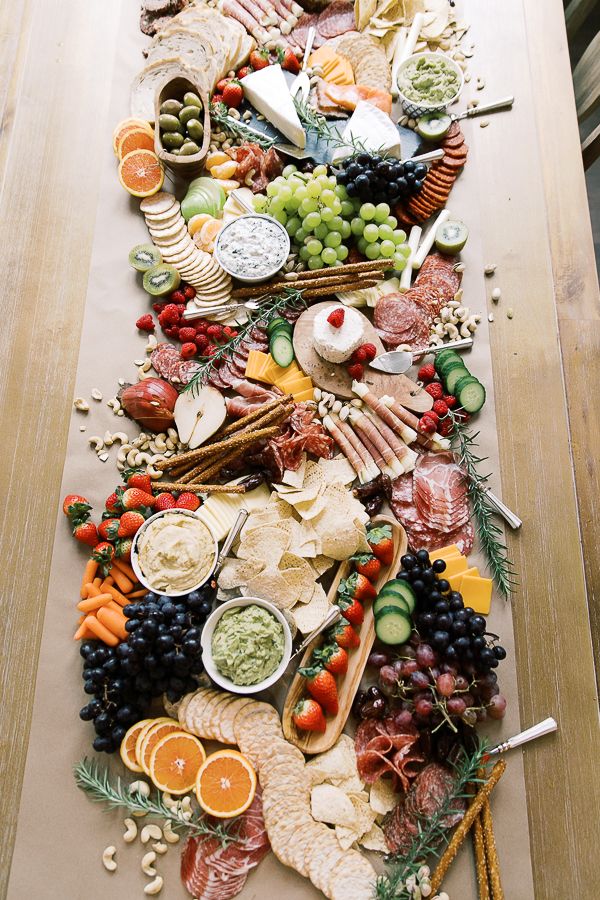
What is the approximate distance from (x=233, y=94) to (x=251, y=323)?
0.87 metres

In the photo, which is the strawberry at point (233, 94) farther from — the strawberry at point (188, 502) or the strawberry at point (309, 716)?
the strawberry at point (309, 716)

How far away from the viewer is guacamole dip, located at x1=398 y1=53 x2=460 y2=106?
2379mm

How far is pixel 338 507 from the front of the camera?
2029 mm

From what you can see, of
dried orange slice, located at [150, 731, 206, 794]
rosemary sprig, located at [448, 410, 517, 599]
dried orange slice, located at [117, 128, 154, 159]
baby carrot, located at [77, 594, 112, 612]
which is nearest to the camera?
dried orange slice, located at [150, 731, 206, 794]

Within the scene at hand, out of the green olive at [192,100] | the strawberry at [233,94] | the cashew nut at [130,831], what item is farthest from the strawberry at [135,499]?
the strawberry at [233,94]

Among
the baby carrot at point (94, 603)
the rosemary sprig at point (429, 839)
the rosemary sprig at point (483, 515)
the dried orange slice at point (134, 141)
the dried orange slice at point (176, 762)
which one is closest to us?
the rosemary sprig at point (429, 839)

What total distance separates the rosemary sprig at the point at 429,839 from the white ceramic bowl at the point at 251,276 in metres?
1.54

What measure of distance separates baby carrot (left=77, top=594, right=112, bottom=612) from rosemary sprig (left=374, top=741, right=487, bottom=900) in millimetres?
1032

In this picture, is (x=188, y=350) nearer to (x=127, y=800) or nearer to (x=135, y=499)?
(x=135, y=499)

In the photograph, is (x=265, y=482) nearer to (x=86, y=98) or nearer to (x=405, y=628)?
(x=405, y=628)

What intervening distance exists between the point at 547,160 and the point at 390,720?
6.70ft

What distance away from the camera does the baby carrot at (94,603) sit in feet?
6.28

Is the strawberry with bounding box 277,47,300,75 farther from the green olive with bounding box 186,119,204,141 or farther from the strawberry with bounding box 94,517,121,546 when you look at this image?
the strawberry with bounding box 94,517,121,546

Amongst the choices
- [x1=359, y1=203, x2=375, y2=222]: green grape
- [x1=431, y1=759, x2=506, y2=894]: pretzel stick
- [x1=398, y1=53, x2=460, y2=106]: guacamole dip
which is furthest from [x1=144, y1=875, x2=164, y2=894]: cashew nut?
[x1=398, y1=53, x2=460, y2=106]: guacamole dip
